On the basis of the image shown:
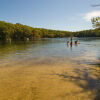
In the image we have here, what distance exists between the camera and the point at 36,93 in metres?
5.62

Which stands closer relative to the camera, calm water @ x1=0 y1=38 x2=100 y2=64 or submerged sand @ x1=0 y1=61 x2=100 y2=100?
submerged sand @ x1=0 y1=61 x2=100 y2=100

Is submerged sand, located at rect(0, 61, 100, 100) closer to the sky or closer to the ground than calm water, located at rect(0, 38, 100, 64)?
closer to the ground

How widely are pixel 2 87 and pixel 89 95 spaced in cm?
512

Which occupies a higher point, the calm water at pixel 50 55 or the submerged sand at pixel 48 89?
the calm water at pixel 50 55

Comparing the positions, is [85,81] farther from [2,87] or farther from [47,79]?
[2,87]

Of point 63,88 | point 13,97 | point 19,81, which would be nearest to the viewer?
point 13,97

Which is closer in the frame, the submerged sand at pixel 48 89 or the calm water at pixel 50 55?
the submerged sand at pixel 48 89

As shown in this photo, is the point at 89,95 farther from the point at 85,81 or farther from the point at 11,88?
the point at 11,88

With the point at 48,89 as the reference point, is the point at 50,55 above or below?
above

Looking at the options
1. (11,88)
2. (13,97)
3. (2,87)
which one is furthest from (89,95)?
(2,87)

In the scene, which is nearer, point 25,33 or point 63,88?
point 63,88

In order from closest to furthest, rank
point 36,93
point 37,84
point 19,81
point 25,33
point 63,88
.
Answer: point 36,93, point 63,88, point 37,84, point 19,81, point 25,33

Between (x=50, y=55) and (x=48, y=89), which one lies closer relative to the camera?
(x=48, y=89)

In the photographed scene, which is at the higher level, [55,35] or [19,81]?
[55,35]
